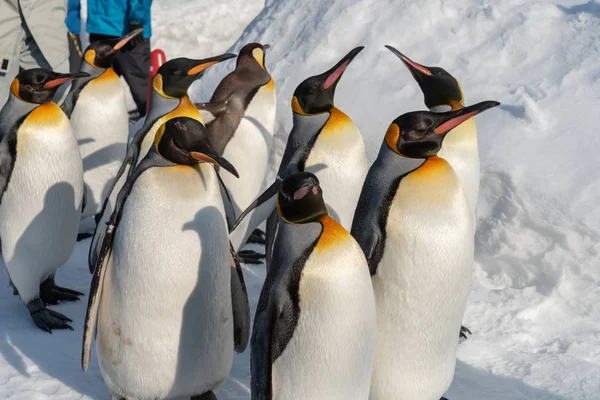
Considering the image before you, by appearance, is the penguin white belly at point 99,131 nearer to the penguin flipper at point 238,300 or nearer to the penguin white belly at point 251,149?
the penguin white belly at point 251,149

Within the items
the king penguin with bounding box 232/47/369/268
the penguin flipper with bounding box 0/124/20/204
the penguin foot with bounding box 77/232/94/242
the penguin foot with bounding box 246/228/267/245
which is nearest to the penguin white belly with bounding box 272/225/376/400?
the king penguin with bounding box 232/47/369/268

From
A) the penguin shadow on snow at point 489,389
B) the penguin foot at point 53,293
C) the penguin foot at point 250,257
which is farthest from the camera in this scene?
the penguin foot at point 250,257

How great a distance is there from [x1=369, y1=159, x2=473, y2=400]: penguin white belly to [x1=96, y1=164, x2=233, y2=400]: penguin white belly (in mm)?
574

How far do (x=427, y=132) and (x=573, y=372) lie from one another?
1.22 metres

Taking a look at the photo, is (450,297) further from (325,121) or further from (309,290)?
(325,121)

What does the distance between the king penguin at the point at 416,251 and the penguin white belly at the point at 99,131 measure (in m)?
2.45

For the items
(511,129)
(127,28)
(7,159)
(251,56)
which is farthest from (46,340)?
(127,28)

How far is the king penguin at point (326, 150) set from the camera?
357 cm

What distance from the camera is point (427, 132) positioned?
2752mm

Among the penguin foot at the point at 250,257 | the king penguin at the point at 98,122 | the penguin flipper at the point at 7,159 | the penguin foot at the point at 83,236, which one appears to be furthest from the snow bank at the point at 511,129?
the penguin flipper at the point at 7,159

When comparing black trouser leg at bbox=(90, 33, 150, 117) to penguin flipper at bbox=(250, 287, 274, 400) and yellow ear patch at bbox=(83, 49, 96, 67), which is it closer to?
yellow ear patch at bbox=(83, 49, 96, 67)

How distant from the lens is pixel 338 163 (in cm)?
357

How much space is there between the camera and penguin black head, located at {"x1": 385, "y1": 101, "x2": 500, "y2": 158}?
108 inches

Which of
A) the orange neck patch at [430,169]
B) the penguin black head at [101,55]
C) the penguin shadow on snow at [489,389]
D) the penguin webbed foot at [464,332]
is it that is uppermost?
the penguin black head at [101,55]
